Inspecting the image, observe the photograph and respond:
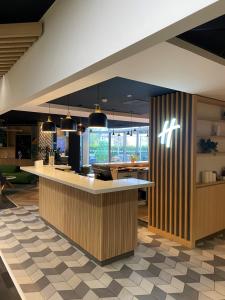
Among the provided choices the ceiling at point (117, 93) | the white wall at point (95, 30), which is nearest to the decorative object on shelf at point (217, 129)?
the ceiling at point (117, 93)

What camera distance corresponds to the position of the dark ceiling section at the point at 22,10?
92.4 inches

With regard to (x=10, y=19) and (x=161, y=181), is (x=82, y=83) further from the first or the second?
(x=161, y=181)

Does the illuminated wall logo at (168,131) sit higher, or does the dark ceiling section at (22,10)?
the dark ceiling section at (22,10)

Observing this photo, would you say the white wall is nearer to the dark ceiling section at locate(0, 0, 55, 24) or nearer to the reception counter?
the dark ceiling section at locate(0, 0, 55, 24)

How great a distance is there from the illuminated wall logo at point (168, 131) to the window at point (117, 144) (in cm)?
877

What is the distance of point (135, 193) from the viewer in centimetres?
373

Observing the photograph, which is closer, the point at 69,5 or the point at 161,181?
the point at 69,5

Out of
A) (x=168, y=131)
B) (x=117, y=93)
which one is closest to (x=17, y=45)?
(x=117, y=93)

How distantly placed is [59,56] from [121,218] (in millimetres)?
2347

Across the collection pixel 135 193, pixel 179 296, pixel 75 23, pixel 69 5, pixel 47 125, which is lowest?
pixel 179 296

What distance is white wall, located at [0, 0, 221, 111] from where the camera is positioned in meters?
1.26

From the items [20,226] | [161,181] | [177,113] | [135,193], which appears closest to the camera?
[135,193]

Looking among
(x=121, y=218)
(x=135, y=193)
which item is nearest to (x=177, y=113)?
(x=135, y=193)

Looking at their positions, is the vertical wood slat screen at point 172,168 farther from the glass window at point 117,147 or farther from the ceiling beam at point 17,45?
the glass window at point 117,147
